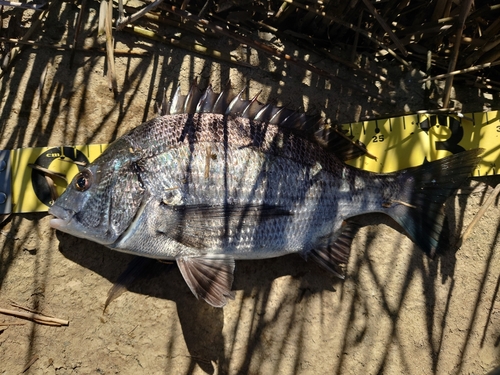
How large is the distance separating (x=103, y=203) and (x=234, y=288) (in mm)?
1031

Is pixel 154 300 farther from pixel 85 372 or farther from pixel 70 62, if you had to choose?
pixel 70 62

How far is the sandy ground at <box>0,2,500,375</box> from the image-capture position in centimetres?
273

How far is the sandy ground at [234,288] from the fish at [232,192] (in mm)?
238

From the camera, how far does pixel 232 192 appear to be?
2504mm

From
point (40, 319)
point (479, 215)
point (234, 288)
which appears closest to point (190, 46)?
point (234, 288)

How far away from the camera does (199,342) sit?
274cm

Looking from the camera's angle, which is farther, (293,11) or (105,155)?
(293,11)

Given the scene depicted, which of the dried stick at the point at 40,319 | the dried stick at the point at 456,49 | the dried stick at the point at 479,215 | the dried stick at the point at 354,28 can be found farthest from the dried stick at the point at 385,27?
the dried stick at the point at 40,319

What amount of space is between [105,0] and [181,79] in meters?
0.68

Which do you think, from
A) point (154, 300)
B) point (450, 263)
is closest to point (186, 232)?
point (154, 300)

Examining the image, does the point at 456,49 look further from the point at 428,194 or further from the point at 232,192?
the point at 232,192

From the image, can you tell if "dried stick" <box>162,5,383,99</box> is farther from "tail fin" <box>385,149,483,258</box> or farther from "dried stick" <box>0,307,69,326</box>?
"dried stick" <box>0,307,69,326</box>

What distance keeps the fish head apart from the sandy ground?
1.26 ft

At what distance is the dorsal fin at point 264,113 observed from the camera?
264 cm
